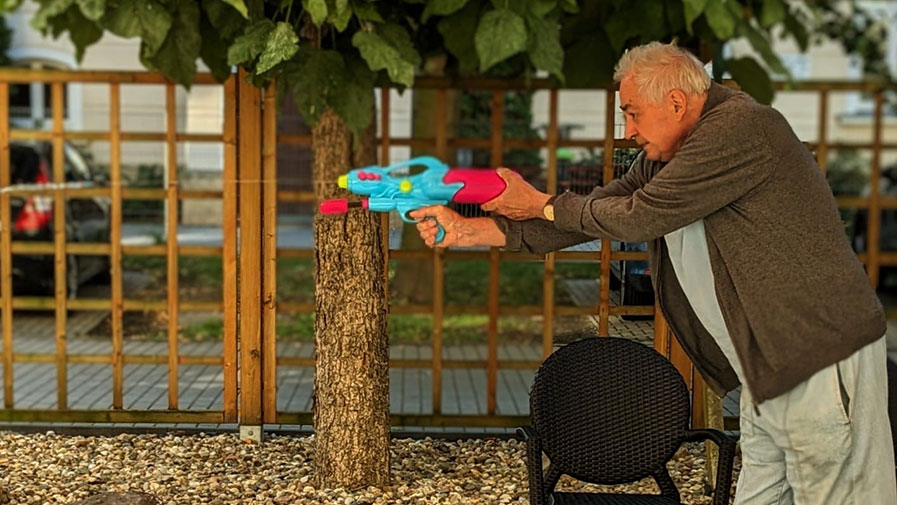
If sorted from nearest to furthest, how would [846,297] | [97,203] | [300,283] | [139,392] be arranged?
1. [846,297]
2. [139,392]
3. [97,203]
4. [300,283]

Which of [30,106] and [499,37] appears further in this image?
[30,106]

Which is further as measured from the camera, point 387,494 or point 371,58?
point 387,494

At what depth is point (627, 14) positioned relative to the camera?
13.2ft

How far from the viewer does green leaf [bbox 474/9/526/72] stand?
3074 millimetres

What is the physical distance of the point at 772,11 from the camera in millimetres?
3436

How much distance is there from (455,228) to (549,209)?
0.27m

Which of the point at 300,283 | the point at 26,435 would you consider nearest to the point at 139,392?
the point at 26,435

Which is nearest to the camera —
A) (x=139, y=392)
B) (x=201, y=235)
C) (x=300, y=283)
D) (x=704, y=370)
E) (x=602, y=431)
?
(x=704, y=370)

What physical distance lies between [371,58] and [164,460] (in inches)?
87.0

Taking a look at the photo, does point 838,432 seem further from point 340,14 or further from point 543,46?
point 340,14

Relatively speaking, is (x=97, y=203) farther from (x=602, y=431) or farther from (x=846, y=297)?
(x=846, y=297)

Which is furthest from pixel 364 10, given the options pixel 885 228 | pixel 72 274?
pixel 885 228

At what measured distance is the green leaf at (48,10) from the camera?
2697mm

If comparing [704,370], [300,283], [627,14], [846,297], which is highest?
[627,14]
